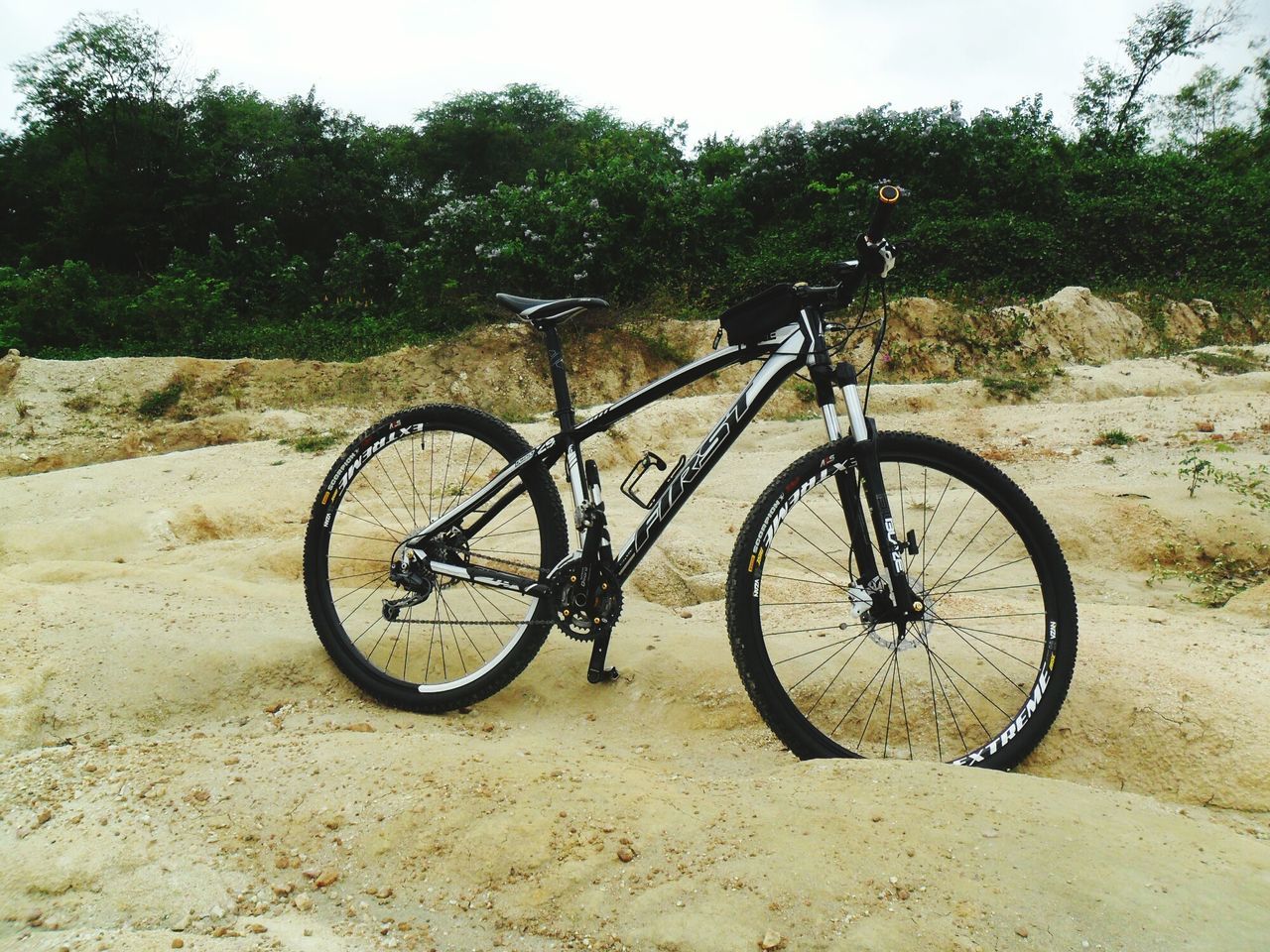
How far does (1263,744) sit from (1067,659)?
572mm

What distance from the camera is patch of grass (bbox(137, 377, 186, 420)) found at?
33.3ft

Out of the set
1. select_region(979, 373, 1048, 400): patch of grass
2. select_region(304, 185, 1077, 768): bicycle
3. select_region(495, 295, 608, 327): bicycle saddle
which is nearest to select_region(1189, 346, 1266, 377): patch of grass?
select_region(979, 373, 1048, 400): patch of grass

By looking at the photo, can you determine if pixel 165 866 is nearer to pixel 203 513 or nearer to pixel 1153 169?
pixel 203 513

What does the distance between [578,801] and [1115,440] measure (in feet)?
21.5

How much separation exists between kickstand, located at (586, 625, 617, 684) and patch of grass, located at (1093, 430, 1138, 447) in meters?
5.78

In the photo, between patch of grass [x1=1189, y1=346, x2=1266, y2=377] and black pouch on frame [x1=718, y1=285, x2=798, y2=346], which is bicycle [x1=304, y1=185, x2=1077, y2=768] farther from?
patch of grass [x1=1189, y1=346, x2=1266, y2=377]

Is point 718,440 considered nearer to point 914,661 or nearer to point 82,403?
point 914,661

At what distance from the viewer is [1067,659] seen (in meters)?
2.43

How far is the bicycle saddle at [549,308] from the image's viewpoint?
283cm

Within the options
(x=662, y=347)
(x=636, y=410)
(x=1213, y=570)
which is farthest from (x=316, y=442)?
(x=1213, y=570)

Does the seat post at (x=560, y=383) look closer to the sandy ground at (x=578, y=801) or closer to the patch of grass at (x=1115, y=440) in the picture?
the sandy ground at (x=578, y=801)

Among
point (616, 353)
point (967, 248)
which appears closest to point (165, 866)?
point (616, 353)

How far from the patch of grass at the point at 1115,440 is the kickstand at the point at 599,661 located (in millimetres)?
5776

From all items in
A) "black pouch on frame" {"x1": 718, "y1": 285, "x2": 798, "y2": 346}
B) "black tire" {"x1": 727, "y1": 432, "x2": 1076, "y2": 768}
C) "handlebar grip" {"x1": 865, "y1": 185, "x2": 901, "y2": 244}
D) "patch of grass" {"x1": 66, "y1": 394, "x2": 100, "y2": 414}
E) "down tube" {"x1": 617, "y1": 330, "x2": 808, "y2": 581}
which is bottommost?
"black tire" {"x1": 727, "y1": 432, "x2": 1076, "y2": 768}
